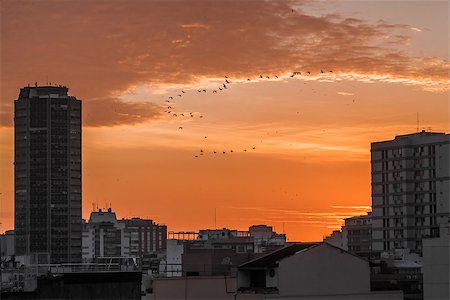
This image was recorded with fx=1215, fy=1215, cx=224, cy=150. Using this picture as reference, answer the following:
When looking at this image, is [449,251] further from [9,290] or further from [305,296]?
[9,290]

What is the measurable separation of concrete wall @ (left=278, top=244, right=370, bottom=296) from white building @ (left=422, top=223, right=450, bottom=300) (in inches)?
279

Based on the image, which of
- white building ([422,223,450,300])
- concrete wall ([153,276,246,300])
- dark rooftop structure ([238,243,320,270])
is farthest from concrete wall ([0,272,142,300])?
white building ([422,223,450,300])

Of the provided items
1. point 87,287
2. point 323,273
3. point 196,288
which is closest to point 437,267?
point 323,273

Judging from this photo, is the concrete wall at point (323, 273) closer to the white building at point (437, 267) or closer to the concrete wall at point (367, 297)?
the concrete wall at point (367, 297)

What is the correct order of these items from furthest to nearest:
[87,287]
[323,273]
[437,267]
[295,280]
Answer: [323,273] < [87,287] < [295,280] < [437,267]

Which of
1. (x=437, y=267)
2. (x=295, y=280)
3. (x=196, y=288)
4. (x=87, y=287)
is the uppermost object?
(x=437, y=267)

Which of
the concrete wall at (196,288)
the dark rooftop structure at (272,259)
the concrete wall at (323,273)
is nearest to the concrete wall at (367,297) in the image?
the concrete wall at (323,273)

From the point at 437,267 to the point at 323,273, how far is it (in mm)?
9023

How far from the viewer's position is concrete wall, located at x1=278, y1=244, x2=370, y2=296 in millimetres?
78750

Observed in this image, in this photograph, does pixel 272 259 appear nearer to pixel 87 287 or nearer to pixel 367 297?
pixel 367 297

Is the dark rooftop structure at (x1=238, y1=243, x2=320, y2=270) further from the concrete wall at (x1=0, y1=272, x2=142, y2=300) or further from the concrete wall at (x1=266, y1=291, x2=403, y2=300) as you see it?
the concrete wall at (x1=0, y1=272, x2=142, y2=300)

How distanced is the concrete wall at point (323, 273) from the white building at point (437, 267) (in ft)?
23.2

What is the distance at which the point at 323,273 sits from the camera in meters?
80.2

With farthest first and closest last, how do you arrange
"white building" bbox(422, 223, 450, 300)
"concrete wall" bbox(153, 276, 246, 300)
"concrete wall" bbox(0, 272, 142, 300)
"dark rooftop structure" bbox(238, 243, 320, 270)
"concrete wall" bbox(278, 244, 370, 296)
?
"dark rooftop structure" bbox(238, 243, 320, 270) → "concrete wall" bbox(153, 276, 246, 300) → "concrete wall" bbox(278, 244, 370, 296) → "concrete wall" bbox(0, 272, 142, 300) → "white building" bbox(422, 223, 450, 300)
